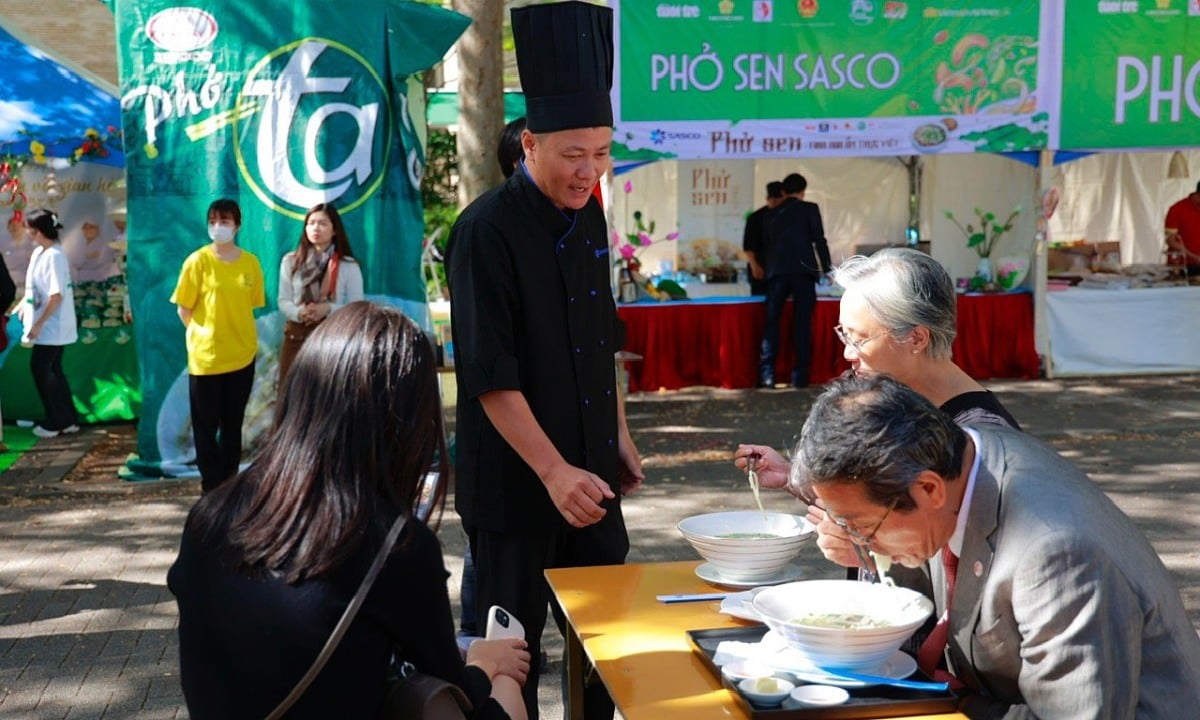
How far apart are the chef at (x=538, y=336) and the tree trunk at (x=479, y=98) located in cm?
524

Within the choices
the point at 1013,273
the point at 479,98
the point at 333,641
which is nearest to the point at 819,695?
the point at 333,641

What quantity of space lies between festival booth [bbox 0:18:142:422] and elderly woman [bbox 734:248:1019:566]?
26.4ft

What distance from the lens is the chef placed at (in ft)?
10.1

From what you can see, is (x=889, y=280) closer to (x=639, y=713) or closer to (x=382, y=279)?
(x=639, y=713)

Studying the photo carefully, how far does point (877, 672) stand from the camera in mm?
2242

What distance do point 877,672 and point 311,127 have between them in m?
6.43

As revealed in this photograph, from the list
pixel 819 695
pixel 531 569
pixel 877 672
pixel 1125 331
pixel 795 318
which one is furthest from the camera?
pixel 1125 331

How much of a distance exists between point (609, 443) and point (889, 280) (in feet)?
3.12

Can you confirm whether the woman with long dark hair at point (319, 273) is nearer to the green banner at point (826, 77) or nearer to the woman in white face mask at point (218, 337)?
the woman in white face mask at point (218, 337)

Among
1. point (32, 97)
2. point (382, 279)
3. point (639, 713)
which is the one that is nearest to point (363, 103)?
point (382, 279)

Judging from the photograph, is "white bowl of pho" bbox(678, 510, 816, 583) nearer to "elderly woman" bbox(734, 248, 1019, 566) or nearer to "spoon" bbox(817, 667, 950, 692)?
"elderly woman" bbox(734, 248, 1019, 566)

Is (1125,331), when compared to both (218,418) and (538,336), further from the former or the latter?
(538,336)

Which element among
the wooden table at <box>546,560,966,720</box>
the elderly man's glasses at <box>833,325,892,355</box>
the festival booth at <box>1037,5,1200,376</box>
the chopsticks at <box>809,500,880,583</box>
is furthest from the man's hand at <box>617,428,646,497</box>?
the festival booth at <box>1037,5,1200,376</box>

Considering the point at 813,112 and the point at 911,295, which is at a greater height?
the point at 813,112
